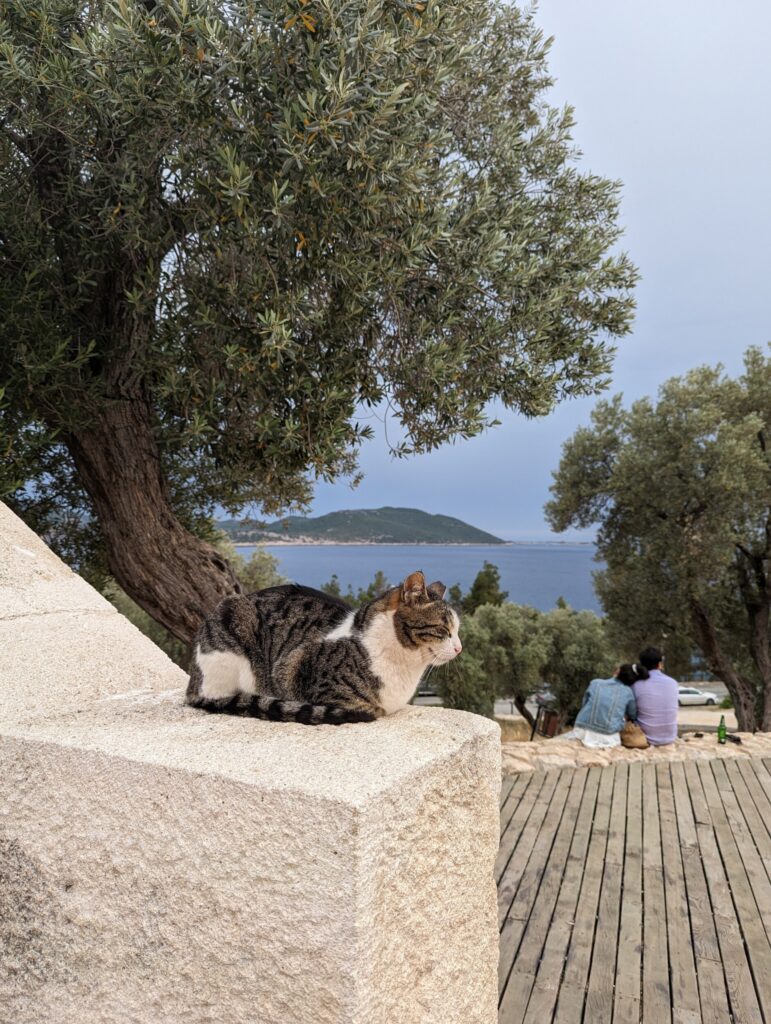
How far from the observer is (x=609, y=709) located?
8.78m

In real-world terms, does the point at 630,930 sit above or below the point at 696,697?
above

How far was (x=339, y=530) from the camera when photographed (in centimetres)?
1955

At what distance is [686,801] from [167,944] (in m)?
6.66

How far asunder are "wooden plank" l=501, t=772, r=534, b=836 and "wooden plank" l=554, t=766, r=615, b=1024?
79cm

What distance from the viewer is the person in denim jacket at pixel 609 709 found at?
28.8ft

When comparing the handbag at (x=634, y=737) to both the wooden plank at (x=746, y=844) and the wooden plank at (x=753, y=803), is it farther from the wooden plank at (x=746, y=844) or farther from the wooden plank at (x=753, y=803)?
the wooden plank at (x=753, y=803)

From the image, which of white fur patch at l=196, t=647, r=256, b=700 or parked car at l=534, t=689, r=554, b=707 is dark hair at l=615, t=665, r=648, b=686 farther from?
parked car at l=534, t=689, r=554, b=707

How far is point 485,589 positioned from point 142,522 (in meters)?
36.6

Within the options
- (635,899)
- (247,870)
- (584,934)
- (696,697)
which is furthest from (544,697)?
(247,870)

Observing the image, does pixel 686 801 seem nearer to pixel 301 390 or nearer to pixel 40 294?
→ pixel 301 390

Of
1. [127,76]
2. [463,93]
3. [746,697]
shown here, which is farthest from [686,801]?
[746,697]

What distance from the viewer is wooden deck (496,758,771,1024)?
13.2 feet

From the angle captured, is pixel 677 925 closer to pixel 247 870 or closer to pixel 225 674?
pixel 225 674

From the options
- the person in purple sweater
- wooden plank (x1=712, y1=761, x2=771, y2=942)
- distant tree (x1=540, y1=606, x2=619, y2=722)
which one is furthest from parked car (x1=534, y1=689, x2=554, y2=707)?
wooden plank (x1=712, y1=761, x2=771, y2=942)
